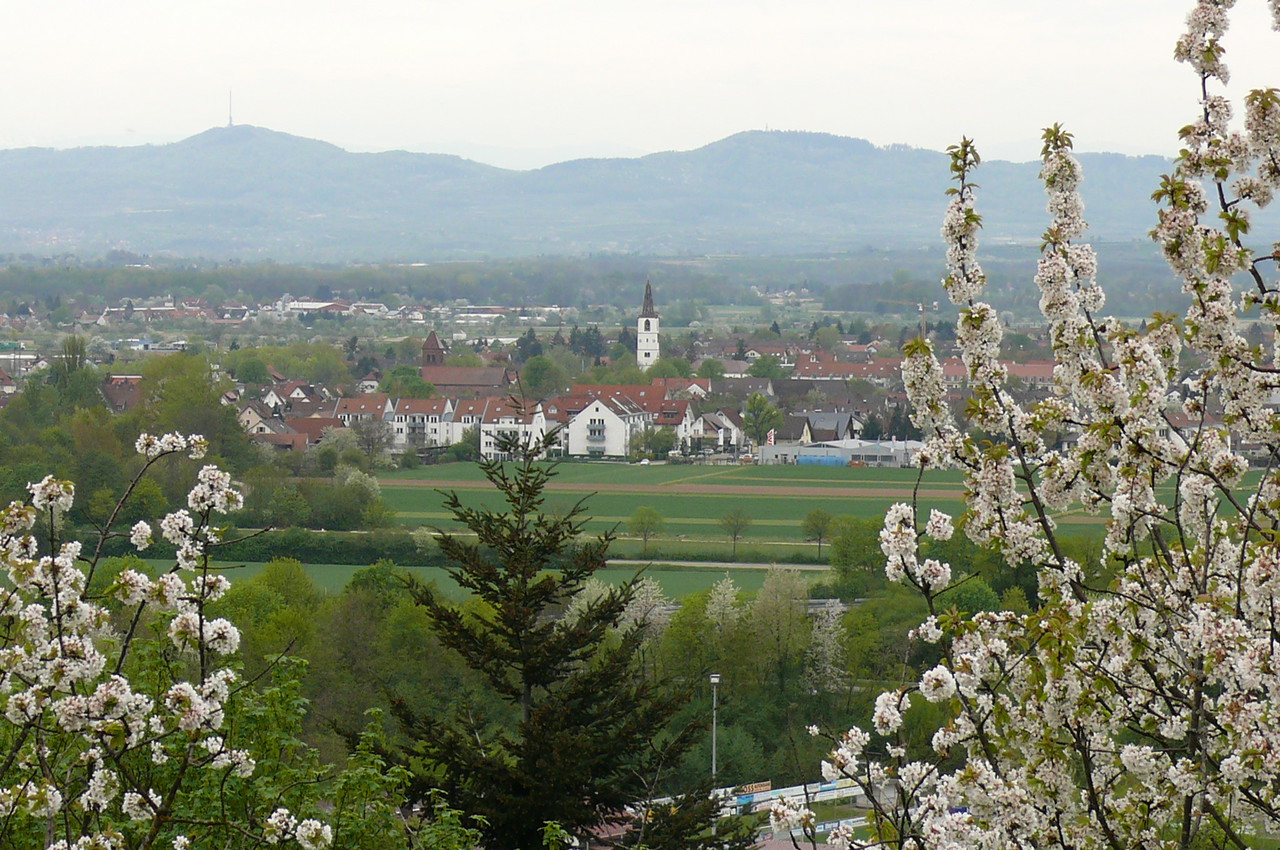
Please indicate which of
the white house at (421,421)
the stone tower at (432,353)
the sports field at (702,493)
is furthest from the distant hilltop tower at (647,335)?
the sports field at (702,493)

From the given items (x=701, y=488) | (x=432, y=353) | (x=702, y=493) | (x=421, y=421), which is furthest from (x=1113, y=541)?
(x=432, y=353)

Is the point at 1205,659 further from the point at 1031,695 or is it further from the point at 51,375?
the point at 51,375

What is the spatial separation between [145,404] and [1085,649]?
56459 millimetres

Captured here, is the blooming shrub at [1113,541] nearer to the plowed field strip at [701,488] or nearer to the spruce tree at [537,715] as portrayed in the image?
the spruce tree at [537,715]

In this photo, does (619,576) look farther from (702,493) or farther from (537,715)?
(537,715)

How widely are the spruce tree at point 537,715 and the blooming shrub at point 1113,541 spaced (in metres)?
4.01

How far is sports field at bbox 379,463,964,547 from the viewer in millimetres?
40594

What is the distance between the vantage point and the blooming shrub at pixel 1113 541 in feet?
13.2

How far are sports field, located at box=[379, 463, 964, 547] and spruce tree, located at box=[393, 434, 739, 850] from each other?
2678 centimetres

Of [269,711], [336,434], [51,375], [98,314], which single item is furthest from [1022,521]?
[98,314]

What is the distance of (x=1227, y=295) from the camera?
4.33m

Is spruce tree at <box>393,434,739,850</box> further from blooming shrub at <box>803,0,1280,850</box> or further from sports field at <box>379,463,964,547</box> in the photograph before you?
sports field at <box>379,463,964,547</box>

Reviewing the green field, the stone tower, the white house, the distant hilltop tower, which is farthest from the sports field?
the distant hilltop tower

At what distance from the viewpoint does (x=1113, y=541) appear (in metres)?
4.41
